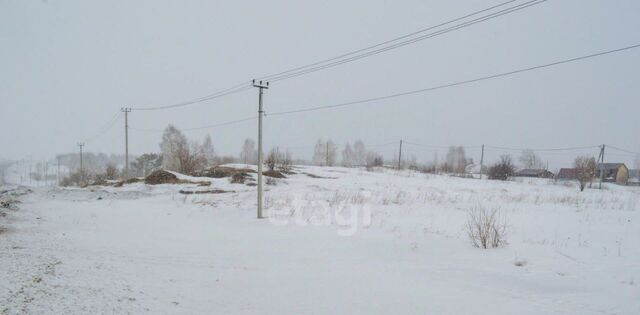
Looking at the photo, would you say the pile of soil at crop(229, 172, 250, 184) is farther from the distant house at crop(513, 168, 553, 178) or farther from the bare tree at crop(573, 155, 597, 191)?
the distant house at crop(513, 168, 553, 178)

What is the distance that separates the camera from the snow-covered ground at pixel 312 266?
13.7 feet

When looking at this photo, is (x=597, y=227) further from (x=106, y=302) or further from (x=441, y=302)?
(x=106, y=302)

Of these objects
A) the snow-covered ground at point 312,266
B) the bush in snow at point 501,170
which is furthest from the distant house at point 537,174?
the snow-covered ground at point 312,266

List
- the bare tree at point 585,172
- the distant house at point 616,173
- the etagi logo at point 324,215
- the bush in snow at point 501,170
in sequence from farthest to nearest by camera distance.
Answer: the distant house at point 616,173, the bush in snow at point 501,170, the bare tree at point 585,172, the etagi logo at point 324,215

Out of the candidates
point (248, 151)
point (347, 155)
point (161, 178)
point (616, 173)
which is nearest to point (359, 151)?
point (347, 155)

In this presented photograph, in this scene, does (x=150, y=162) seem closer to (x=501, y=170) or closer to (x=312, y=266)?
(x=501, y=170)

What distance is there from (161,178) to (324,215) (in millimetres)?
16550

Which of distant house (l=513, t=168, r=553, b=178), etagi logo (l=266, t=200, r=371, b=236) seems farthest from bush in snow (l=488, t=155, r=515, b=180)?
etagi logo (l=266, t=200, r=371, b=236)

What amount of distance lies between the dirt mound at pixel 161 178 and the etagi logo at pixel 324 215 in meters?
12.4

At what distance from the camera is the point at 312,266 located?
598cm

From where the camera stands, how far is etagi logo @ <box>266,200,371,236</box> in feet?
32.9

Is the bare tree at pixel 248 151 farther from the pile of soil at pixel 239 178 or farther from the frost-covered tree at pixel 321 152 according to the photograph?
the pile of soil at pixel 239 178

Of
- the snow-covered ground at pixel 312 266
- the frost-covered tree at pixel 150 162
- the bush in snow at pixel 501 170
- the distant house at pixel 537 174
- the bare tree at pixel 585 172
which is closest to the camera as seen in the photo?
the snow-covered ground at pixel 312 266

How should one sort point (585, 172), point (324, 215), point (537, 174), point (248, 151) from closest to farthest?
1. point (324, 215)
2. point (585, 172)
3. point (537, 174)
4. point (248, 151)
